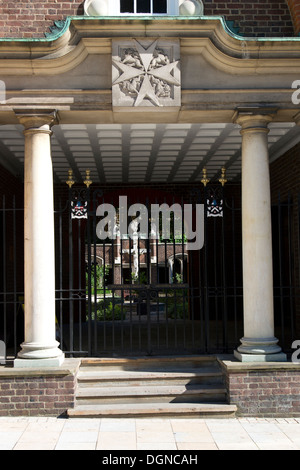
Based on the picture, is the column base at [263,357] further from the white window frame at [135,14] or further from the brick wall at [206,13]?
the white window frame at [135,14]

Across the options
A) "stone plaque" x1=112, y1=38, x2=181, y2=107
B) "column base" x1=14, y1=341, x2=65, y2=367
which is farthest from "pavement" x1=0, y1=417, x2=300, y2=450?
"stone plaque" x1=112, y1=38, x2=181, y2=107

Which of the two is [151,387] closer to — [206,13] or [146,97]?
[146,97]

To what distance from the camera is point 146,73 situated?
686cm

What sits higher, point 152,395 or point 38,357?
point 38,357

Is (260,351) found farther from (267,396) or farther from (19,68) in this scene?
(19,68)

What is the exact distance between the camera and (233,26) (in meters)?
7.32

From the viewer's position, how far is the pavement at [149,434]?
218 inches

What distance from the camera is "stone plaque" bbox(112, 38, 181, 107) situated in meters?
6.82

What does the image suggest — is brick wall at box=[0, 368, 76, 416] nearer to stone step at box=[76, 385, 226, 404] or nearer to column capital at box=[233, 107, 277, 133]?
stone step at box=[76, 385, 226, 404]

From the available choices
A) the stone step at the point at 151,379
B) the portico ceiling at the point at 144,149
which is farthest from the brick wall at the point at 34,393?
the portico ceiling at the point at 144,149

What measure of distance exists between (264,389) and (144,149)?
17.1 feet

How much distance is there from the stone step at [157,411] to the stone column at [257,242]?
2.46 feet

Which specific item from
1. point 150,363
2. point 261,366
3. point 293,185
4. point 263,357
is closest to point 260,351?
point 263,357

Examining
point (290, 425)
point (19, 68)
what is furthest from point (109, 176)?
point (290, 425)
